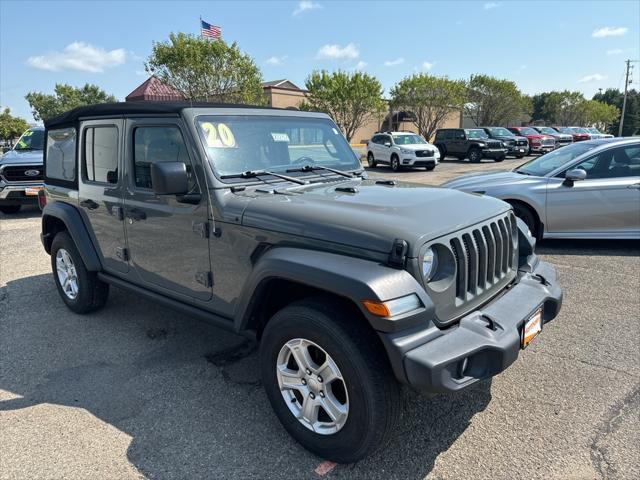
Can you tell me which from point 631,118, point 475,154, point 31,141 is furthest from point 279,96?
point 631,118

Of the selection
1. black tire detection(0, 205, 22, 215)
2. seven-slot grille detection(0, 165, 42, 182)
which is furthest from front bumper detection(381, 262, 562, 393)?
black tire detection(0, 205, 22, 215)

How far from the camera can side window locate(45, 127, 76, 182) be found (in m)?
4.48

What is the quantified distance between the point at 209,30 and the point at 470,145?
14.2 metres

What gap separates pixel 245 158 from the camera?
10.8 feet

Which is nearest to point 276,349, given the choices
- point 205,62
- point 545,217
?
point 545,217

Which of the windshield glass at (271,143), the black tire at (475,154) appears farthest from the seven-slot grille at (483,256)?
the black tire at (475,154)

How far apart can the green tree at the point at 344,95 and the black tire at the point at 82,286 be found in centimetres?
2519

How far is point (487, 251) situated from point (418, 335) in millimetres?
840

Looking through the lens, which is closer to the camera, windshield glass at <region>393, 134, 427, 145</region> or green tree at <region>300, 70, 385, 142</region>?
windshield glass at <region>393, 134, 427, 145</region>

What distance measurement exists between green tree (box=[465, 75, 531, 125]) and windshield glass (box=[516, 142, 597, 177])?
41176mm

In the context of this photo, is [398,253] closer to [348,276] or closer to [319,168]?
[348,276]

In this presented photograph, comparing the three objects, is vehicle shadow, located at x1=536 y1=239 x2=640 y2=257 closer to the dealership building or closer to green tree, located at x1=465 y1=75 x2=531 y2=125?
the dealership building

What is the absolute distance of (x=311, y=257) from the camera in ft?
7.95

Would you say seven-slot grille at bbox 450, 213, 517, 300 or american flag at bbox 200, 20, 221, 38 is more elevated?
american flag at bbox 200, 20, 221, 38
